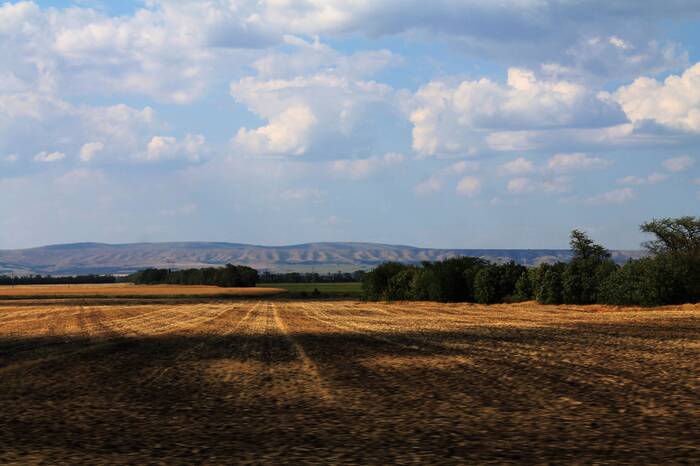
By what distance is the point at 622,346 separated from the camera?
32750 mm

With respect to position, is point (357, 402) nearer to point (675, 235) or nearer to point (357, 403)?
point (357, 403)

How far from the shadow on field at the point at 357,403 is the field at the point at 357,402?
0.05m

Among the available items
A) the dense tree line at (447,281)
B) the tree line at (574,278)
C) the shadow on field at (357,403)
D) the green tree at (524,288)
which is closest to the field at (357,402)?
the shadow on field at (357,403)

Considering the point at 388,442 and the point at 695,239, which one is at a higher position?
the point at 695,239

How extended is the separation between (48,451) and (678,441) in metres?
10.7

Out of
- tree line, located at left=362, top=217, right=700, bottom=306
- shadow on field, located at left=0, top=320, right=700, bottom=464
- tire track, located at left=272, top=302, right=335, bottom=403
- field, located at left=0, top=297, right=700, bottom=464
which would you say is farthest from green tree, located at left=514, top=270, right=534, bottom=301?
shadow on field, located at left=0, top=320, right=700, bottom=464

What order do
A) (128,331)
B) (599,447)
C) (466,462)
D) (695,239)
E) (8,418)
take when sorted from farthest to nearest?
(695,239)
(128,331)
(8,418)
(599,447)
(466,462)

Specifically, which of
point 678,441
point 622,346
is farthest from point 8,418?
point 622,346

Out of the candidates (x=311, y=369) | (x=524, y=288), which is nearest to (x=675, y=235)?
(x=524, y=288)

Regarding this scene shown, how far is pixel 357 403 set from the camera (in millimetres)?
18750

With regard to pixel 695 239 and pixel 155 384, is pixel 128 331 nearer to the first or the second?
pixel 155 384

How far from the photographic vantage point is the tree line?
258 feet

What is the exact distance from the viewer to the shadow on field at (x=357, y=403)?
13398mm

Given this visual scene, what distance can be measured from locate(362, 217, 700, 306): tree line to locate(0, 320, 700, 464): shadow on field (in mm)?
47142
